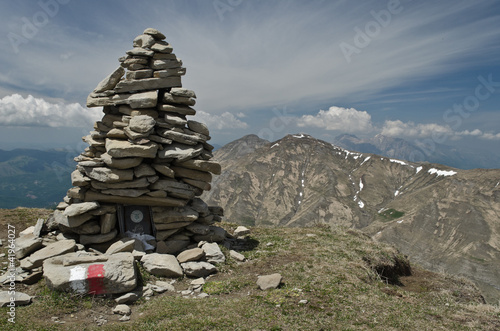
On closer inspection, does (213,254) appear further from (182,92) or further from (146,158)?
(182,92)

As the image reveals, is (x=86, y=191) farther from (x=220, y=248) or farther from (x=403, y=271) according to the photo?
(x=403, y=271)

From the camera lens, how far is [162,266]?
1766 cm

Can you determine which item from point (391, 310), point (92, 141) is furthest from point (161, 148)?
point (391, 310)

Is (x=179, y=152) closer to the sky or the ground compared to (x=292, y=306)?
closer to the sky

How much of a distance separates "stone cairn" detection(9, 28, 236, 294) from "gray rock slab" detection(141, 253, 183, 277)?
0.06 m

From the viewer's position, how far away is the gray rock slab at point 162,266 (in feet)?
57.7

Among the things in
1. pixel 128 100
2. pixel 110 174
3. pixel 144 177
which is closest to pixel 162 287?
pixel 144 177

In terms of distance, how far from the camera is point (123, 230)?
21609 millimetres

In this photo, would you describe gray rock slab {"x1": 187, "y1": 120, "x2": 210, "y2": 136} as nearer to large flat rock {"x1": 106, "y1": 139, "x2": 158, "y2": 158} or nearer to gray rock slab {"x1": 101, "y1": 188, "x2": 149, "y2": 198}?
large flat rock {"x1": 106, "y1": 139, "x2": 158, "y2": 158}

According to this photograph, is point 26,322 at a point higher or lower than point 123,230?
lower

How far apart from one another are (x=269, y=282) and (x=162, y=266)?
6666 millimetres

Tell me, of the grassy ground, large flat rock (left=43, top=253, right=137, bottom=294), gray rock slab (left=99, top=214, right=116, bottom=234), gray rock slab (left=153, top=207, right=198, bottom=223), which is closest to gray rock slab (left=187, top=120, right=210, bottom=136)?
gray rock slab (left=153, top=207, right=198, bottom=223)

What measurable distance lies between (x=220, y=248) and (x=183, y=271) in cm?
399

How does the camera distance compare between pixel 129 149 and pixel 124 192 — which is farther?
pixel 124 192
